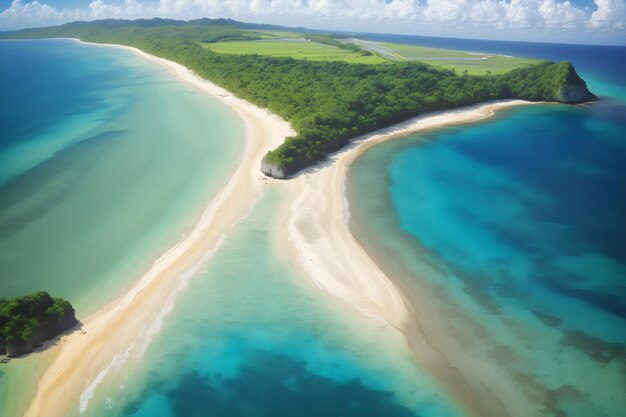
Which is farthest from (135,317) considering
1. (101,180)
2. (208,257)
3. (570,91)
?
(570,91)

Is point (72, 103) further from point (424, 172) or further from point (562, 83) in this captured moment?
point (562, 83)

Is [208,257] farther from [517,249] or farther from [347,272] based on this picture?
[517,249]

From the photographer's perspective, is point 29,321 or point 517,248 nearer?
point 29,321

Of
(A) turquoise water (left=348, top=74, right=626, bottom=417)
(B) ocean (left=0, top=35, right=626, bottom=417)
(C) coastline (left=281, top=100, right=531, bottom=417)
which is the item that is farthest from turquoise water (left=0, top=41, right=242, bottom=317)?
(A) turquoise water (left=348, top=74, right=626, bottom=417)

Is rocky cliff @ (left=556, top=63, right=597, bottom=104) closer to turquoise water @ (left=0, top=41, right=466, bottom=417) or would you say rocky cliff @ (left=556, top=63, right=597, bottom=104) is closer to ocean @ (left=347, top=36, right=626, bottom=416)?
ocean @ (left=347, top=36, right=626, bottom=416)

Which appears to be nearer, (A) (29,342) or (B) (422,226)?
(A) (29,342)

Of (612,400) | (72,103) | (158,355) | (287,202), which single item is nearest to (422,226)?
(287,202)
